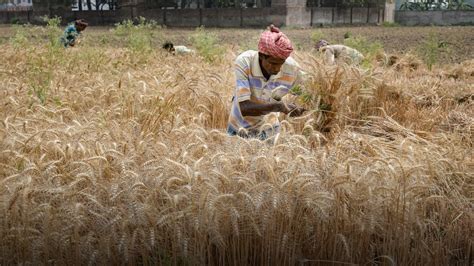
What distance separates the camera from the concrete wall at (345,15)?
92.1ft

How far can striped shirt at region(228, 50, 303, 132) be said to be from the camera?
424cm

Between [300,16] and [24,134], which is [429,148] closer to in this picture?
[24,134]

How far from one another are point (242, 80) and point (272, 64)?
0.24 meters

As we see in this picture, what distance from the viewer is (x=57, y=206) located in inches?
128

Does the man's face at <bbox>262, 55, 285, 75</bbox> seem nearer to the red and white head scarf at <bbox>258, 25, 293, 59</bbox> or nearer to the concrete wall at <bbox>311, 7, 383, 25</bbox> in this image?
the red and white head scarf at <bbox>258, 25, 293, 59</bbox>

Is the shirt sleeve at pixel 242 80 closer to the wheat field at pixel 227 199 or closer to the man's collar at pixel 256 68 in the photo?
the man's collar at pixel 256 68

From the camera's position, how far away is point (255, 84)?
4324 mm

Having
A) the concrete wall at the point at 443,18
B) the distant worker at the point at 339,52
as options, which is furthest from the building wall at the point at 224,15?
the distant worker at the point at 339,52

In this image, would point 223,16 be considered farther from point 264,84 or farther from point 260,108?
point 260,108

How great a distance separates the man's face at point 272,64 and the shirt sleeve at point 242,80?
0.13 m

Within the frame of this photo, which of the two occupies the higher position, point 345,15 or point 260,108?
point 345,15

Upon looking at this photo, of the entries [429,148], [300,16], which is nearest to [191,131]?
[429,148]

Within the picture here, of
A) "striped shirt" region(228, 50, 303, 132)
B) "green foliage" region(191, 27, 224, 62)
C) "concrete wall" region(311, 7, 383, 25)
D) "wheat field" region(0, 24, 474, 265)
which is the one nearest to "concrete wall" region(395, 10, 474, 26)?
"concrete wall" region(311, 7, 383, 25)

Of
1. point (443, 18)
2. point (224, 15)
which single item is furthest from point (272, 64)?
point (443, 18)
